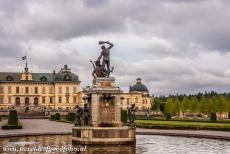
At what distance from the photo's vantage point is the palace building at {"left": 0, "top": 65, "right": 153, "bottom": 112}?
112 meters

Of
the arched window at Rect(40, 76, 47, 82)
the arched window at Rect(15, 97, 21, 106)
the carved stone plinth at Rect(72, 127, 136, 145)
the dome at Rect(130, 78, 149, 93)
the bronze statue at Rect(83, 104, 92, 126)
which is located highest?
the arched window at Rect(40, 76, 47, 82)

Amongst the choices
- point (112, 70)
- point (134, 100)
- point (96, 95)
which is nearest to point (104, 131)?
point (96, 95)

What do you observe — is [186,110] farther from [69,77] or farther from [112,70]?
[112,70]

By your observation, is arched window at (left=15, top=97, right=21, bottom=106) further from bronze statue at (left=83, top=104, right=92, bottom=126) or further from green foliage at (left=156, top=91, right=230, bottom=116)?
bronze statue at (left=83, top=104, right=92, bottom=126)

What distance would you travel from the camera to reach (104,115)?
27891 mm

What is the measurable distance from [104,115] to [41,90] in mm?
88035

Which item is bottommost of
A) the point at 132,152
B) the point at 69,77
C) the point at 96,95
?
the point at 132,152

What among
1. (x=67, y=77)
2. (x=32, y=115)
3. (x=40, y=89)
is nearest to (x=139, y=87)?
(x=67, y=77)

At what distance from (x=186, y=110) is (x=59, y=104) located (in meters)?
32.7

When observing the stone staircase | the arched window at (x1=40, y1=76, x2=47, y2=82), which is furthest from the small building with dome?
the stone staircase

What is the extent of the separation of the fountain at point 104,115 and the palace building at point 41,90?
8236cm

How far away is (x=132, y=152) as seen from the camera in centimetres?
2198

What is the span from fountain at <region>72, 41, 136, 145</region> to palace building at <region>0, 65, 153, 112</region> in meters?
82.4

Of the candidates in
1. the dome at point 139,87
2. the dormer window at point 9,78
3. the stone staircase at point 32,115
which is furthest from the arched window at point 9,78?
the dome at point 139,87
